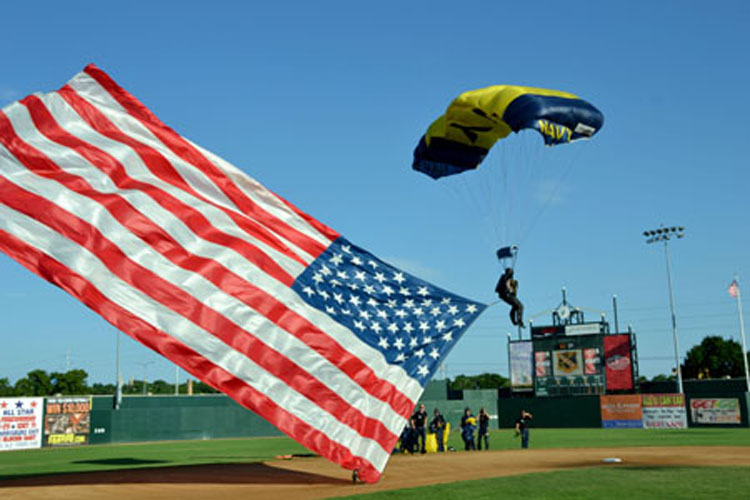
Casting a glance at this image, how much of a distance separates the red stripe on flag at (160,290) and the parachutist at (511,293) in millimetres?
6219

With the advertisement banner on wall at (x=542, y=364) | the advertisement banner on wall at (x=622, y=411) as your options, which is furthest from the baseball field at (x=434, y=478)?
the advertisement banner on wall at (x=542, y=364)

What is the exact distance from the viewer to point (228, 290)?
12648 millimetres

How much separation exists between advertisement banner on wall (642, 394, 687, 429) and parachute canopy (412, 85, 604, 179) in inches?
1199

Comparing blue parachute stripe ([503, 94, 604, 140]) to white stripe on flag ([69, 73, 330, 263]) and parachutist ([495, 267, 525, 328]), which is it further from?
white stripe on flag ([69, 73, 330, 263])

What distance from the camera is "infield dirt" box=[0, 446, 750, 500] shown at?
14234 mm

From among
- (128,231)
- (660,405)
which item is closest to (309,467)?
(128,231)

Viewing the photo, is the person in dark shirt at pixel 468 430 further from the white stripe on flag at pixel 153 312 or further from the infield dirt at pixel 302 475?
the white stripe on flag at pixel 153 312

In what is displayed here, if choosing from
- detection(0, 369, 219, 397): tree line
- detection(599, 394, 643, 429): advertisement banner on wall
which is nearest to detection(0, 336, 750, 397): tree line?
detection(0, 369, 219, 397): tree line

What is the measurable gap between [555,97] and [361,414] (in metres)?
9.18

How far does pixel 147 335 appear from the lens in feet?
38.5

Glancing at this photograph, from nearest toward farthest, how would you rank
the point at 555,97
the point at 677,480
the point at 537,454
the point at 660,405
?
the point at 677,480, the point at 555,97, the point at 537,454, the point at 660,405

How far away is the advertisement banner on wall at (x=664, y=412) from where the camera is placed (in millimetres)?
44156

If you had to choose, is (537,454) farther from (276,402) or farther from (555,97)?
(276,402)

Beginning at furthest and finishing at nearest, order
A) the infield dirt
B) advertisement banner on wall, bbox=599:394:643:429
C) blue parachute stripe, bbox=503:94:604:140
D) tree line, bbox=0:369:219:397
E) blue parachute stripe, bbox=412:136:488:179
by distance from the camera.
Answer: tree line, bbox=0:369:219:397 < advertisement banner on wall, bbox=599:394:643:429 < blue parachute stripe, bbox=412:136:488:179 < blue parachute stripe, bbox=503:94:604:140 < the infield dirt
